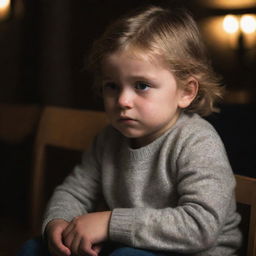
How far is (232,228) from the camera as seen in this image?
1.00m

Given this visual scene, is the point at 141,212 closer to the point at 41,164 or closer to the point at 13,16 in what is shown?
the point at 41,164

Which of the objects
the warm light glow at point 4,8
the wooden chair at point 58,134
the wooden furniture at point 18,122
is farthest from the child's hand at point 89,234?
the warm light glow at point 4,8

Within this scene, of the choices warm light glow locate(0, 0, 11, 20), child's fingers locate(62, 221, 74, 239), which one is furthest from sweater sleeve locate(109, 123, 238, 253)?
warm light glow locate(0, 0, 11, 20)

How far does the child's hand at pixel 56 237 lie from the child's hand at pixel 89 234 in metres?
0.01

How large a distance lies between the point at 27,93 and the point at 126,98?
94 cm

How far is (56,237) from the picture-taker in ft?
3.15

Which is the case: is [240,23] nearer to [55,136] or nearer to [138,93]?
[138,93]

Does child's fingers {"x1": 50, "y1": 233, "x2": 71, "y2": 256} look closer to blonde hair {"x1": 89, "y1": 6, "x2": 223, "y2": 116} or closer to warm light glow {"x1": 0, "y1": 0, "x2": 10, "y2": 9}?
blonde hair {"x1": 89, "y1": 6, "x2": 223, "y2": 116}

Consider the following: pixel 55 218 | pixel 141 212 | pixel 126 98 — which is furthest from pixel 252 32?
pixel 55 218

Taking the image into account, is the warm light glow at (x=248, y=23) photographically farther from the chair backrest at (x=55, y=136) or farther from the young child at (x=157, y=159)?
the chair backrest at (x=55, y=136)

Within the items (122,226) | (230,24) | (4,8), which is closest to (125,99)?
(122,226)

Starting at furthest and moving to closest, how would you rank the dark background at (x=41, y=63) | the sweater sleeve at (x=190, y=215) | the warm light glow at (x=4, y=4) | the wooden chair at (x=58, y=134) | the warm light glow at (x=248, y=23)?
the warm light glow at (x=4, y=4)
the dark background at (x=41, y=63)
the wooden chair at (x=58, y=134)
the warm light glow at (x=248, y=23)
the sweater sleeve at (x=190, y=215)

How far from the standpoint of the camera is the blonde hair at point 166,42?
951 millimetres

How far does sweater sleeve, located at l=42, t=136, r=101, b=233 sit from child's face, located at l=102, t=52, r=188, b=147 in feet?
0.65
